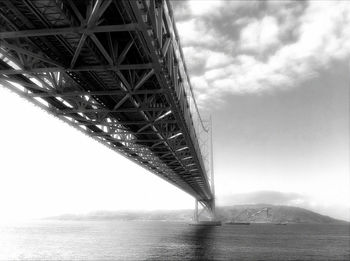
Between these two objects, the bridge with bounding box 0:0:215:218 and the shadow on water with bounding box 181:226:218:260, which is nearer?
the bridge with bounding box 0:0:215:218

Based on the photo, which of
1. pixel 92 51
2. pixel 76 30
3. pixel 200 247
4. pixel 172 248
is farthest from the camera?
pixel 200 247

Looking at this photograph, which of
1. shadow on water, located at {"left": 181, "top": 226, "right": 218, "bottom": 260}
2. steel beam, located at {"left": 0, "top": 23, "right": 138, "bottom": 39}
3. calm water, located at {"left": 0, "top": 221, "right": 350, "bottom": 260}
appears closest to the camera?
steel beam, located at {"left": 0, "top": 23, "right": 138, "bottom": 39}

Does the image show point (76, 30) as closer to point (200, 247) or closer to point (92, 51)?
point (92, 51)

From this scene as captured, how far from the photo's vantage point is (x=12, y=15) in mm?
9344

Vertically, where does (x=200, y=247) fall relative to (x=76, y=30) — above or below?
below

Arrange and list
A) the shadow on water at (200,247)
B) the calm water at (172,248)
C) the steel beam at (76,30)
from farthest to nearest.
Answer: the calm water at (172,248) < the shadow on water at (200,247) < the steel beam at (76,30)

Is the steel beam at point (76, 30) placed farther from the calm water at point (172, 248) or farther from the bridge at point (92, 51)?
the calm water at point (172, 248)

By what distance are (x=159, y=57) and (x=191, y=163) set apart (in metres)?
25.9

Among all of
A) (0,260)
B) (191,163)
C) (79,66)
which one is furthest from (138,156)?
(79,66)


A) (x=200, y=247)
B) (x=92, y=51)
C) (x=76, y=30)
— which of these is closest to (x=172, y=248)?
(x=200, y=247)

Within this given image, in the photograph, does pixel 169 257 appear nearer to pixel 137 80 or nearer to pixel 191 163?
pixel 191 163

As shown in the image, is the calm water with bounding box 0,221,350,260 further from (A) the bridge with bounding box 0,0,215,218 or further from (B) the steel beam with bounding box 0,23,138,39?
(B) the steel beam with bounding box 0,23,138,39

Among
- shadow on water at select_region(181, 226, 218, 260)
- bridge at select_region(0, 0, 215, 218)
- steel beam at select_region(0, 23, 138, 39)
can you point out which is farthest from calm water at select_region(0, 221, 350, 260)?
steel beam at select_region(0, 23, 138, 39)

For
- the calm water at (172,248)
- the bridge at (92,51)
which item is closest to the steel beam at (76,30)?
the bridge at (92,51)
